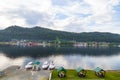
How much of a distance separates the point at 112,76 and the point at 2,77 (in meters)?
31.8

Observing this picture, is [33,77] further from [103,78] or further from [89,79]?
[103,78]

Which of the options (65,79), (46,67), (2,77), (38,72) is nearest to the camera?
(65,79)

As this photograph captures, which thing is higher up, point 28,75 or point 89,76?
point 28,75

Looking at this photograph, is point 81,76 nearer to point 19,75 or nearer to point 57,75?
point 57,75

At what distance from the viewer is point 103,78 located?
6512cm

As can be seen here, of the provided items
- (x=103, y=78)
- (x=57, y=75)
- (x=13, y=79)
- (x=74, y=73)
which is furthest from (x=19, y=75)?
(x=103, y=78)

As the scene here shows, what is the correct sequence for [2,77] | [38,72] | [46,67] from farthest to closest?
[46,67] < [38,72] < [2,77]

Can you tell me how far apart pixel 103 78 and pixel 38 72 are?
19671 mm

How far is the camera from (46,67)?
87500mm

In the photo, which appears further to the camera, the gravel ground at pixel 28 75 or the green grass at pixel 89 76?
the green grass at pixel 89 76

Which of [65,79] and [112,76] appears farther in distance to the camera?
[112,76]

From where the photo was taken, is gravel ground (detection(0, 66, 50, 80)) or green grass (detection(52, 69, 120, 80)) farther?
green grass (detection(52, 69, 120, 80))

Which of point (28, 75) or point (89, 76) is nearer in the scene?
point (89, 76)

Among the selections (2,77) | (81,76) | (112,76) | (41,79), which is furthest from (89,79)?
(2,77)
